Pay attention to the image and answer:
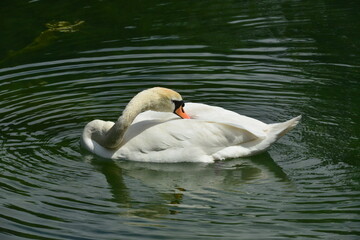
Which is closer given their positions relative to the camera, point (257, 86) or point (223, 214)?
point (223, 214)


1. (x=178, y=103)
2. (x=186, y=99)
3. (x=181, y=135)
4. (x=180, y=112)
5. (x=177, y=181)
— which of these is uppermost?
(x=178, y=103)

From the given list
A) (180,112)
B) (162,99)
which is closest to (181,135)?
(180,112)

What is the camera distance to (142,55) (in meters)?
13.9

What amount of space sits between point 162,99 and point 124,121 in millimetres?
492

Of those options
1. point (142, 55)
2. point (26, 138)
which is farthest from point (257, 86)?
point (26, 138)

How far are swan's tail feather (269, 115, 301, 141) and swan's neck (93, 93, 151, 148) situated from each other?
1.41 meters

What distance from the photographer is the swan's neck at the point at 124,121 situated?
10.4m

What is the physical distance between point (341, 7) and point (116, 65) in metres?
4.58

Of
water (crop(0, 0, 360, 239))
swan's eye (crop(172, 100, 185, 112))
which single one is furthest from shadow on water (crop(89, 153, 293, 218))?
swan's eye (crop(172, 100, 185, 112))

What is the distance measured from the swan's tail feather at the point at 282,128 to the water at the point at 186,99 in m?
0.28

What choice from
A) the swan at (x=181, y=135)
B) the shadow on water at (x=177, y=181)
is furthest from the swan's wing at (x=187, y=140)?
the shadow on water at (x=177, y=181)

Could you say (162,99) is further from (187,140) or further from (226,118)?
(226,118)

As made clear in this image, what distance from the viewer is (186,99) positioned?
12.3m

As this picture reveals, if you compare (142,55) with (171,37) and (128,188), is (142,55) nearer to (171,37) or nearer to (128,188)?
(171,37)
